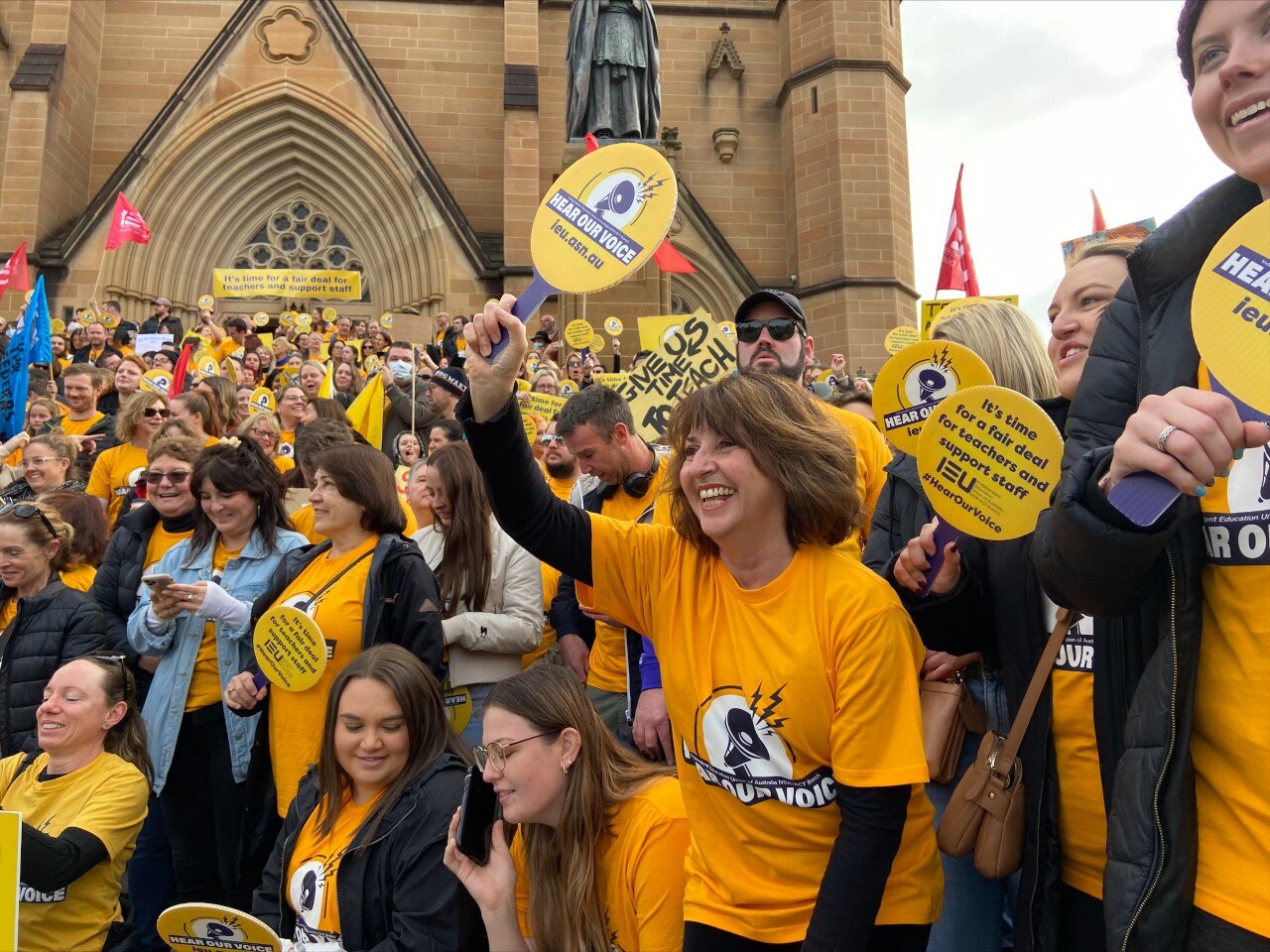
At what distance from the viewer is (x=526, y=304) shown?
213 centimetres

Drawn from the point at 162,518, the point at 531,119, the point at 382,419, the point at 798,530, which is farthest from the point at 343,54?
the point at 798,530

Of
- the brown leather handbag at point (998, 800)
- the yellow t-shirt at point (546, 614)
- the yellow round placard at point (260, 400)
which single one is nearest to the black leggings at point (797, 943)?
the brown leather handbag at point (998, 800)

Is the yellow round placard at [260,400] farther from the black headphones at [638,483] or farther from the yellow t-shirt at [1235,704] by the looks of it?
the yellow t-shirt at [1235,704]

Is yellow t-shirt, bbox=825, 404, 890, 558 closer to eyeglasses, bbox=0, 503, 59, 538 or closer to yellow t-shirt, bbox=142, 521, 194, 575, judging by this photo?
yellow t-shirt, bbox=142, 521, 194, 575

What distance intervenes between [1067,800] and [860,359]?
16213 millimetres

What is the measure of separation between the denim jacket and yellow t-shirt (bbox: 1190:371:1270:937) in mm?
3168

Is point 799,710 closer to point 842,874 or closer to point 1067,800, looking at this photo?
point 842,874

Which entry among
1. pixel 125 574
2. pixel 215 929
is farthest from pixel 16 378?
pixel 215 929

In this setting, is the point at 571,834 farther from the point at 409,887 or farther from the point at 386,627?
the point at 386,627

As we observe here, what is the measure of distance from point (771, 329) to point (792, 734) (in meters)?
1.92

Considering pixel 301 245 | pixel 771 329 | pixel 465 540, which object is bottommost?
pixel 465 540

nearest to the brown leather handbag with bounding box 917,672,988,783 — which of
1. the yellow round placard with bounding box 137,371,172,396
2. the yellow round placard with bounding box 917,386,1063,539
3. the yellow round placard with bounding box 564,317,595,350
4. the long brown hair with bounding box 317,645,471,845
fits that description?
the yellow round placard with bounding box 917,386,1063,539

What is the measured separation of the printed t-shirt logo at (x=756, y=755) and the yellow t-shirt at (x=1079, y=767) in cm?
44

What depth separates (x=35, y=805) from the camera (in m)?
3.27
